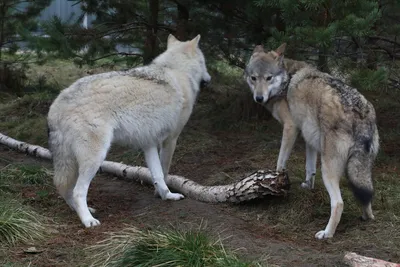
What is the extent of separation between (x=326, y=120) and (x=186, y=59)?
2128mm

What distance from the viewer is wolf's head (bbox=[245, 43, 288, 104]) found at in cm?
691

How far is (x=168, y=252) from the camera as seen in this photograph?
14.3ft

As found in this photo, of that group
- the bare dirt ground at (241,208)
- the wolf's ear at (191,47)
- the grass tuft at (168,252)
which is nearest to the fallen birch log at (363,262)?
the bare dirt ground at (241,208)

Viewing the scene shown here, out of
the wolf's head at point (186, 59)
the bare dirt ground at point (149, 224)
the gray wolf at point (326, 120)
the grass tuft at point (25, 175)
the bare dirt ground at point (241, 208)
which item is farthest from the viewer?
the grass tuft at point (25, 175)

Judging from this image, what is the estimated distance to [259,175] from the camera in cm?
621

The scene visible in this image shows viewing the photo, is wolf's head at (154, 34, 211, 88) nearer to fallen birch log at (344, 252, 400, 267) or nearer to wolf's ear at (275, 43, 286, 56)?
wolf's ear at (275, 43, 286, 56)

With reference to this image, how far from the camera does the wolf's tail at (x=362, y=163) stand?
5.51 metres

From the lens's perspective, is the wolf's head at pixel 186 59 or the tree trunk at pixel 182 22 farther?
the tree trunk at pixel 182 22

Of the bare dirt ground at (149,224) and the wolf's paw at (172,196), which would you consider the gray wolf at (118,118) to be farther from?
the bare dirt ground at (149,224)

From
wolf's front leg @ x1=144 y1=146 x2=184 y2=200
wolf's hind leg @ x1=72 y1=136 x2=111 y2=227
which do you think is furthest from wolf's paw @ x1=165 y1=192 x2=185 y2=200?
wolf's hind leg @ x1=72 y1=136 x2=111 y2=227

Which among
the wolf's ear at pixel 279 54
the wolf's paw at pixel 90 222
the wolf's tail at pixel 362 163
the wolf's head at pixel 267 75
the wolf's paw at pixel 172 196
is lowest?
the wolf's paw at pixel 172 196

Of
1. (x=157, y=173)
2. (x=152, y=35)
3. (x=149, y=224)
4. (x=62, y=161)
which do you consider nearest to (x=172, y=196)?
(x=157, y=173)

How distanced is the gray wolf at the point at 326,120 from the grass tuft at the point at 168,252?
1.55m

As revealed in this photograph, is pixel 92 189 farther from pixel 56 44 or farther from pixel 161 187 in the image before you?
pixel 56 44
